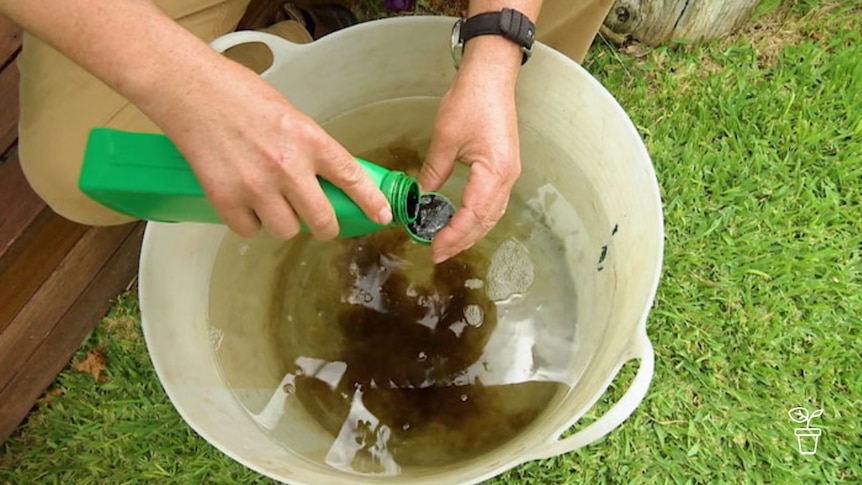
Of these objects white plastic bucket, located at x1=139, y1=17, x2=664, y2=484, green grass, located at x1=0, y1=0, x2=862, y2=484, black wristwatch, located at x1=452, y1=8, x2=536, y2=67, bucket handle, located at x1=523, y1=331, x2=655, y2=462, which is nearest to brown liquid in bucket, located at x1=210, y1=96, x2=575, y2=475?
white plastic bucket, located at x1=139, y1=17, x2=664, y2=484

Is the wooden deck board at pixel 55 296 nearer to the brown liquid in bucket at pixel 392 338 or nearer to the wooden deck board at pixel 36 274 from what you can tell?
the wooden deck board at pixel 36 274

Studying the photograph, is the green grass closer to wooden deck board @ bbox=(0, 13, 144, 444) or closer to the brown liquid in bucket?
wooden deck board @ bbox=(0, 13, 144, 444)

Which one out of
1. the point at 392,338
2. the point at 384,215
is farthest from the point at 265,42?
the point at 392,338

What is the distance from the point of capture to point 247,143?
753 millimetres

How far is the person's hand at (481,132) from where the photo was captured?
3.09 ft

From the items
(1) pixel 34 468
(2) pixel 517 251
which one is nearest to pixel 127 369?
(1) pixel 34 468

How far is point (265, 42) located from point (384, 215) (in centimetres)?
39

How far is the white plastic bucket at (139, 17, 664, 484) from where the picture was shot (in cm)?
94

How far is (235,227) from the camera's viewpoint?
83 cm

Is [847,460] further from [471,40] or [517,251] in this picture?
[471,40]

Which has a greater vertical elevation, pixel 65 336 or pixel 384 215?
pixel 384 215

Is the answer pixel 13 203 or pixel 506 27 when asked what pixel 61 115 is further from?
pixel 506 27

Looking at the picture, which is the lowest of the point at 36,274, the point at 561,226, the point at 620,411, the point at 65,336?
the point at 65,336

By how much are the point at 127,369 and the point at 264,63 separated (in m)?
0.66
